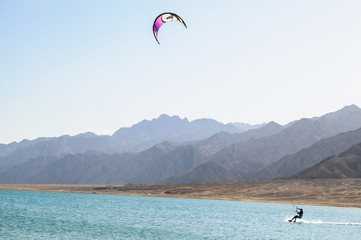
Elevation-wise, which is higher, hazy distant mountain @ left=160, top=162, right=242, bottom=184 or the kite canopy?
the kite canopy

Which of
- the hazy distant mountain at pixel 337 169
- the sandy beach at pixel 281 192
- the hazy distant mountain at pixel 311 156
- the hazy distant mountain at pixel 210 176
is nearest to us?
the sandy beach at pixel 281 192

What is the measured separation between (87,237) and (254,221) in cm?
2349

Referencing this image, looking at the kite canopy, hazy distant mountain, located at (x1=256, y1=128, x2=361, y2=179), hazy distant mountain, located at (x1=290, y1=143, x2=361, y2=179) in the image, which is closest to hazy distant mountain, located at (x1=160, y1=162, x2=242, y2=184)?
hazy distant mountain, located at (x1=256, y1=128, x2=361, y2=179)

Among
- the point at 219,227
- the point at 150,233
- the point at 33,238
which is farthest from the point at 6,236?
the point at 219,227

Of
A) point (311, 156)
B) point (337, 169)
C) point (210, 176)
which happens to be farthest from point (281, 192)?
point (210, 176)

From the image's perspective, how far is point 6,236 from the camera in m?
30.8

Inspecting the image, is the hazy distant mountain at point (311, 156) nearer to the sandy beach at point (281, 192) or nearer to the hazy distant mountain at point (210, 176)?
the hazy distant mountain at point (210, 176)

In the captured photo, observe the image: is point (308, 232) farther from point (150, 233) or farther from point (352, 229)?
point (150, 233)

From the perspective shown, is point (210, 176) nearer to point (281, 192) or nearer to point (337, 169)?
point (337, 169)

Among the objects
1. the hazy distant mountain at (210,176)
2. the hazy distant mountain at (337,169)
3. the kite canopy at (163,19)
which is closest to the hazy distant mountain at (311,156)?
the hazy distant mountain at (210,176)

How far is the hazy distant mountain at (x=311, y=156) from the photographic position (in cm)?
16962

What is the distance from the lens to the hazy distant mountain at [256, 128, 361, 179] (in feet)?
557

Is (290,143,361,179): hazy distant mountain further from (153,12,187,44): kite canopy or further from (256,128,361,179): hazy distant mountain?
(153,12,187,44): kite canopy

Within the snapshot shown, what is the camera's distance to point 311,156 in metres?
174
